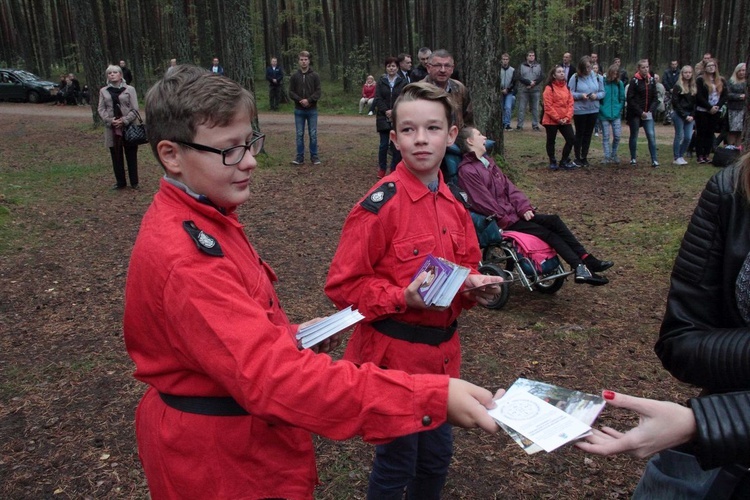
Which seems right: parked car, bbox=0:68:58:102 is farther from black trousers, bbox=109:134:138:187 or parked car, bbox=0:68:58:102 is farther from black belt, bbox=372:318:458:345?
black belt, bbox=372:318:458:345

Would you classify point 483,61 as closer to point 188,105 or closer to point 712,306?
point 712,306

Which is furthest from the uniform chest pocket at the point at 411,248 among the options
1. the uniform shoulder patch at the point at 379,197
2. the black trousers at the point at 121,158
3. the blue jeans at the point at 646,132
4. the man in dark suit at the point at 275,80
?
the man in dark suit at the point at 275,80

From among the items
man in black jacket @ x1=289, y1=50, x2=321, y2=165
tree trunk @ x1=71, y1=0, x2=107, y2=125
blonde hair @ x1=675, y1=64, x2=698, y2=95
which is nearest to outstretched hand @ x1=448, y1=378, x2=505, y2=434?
man in black jacket @ x1=289, y1=50, x2=321, y2=165

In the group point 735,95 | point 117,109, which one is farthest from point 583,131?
point 117,109

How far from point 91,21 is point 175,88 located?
17.2m

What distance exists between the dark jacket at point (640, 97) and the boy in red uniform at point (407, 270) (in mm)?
11033

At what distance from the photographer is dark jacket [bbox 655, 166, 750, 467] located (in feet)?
5.30

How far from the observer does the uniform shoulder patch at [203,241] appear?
157 cm

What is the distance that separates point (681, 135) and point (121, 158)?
1122 centimetres

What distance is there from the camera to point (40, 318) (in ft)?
18.4

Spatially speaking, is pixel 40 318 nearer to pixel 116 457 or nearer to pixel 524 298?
pixel 116 457

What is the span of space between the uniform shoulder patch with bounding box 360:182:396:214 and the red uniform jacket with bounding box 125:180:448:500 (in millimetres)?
883

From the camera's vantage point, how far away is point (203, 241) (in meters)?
1.58

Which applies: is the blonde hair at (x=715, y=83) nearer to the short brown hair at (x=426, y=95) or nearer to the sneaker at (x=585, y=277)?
the sneaker at (x=585, y=277)
